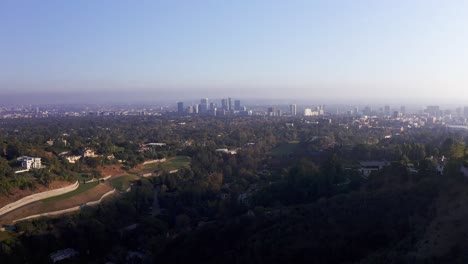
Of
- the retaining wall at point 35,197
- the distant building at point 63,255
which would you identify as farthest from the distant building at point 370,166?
the retaining wall at point 35,197

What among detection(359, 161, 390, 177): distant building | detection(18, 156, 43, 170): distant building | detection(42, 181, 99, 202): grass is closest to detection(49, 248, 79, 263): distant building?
detection(42, 181, 99, 202): grass

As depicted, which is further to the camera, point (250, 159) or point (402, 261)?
point (250, 159)

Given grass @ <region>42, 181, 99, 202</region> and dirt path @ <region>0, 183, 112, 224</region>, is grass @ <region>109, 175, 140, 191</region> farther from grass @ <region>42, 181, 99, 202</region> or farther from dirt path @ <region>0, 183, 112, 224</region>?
grass @ <region>42, 181, 99, 202</region>

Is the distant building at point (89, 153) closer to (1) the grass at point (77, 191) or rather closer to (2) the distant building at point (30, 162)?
(2) the distant building at point (30, 162)

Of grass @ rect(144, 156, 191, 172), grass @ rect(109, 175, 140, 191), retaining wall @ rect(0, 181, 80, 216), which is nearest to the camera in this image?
retaining wall @ rect(0, 181, 80, 216)

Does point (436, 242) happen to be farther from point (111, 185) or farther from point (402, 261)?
point (111, 185)

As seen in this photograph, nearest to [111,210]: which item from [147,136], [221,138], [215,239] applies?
[215,239]

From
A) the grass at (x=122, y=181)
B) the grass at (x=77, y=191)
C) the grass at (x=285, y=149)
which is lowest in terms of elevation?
the grass at (x=122, y=181)
